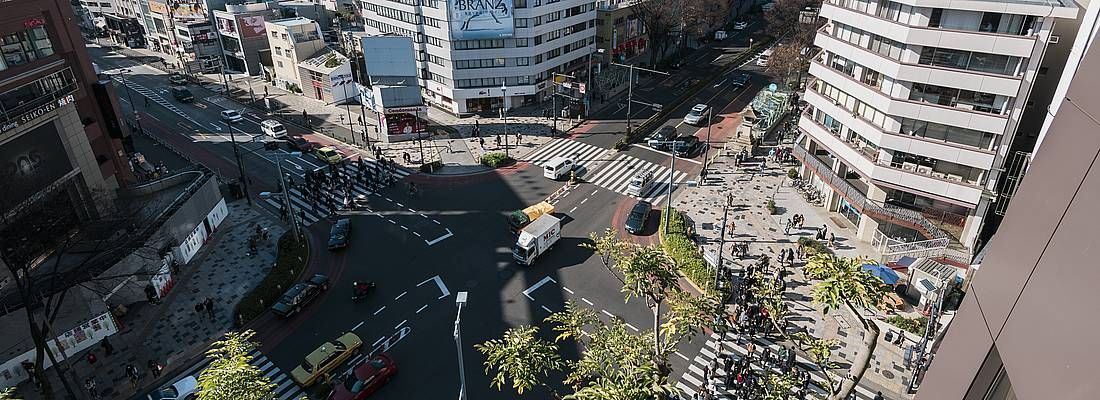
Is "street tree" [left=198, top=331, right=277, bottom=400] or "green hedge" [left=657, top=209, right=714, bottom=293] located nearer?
"street tree" [left=198, top=331, right=277, bottom=400]

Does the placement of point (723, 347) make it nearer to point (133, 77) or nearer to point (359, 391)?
point (359, 391)

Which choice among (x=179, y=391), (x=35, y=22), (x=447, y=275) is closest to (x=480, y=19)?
(x=447, y=275)

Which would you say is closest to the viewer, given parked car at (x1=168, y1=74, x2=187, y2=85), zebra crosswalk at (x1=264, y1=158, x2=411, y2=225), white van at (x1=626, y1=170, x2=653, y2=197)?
zebra crosswalk at (x1=264, y1=158, x2=411, y2=225)

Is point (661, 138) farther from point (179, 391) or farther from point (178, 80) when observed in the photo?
point (178, 80)

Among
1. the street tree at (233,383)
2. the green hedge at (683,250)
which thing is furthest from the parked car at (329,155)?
the street tree at (233,383)

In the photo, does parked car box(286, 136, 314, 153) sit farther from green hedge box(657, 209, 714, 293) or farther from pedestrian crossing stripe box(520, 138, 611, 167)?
green hedge box(657, 209, 714, 293)

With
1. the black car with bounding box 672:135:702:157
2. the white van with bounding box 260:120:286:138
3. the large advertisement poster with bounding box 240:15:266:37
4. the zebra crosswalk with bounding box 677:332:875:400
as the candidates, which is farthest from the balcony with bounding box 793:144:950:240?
the large advertisement poster with bounding box 240:15:266:37

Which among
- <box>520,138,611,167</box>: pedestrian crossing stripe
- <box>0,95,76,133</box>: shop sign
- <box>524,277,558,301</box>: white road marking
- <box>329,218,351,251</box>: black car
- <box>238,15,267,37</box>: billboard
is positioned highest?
<box>0,95,76,133</box>: shop sign

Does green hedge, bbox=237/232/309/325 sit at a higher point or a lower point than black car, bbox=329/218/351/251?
lower
